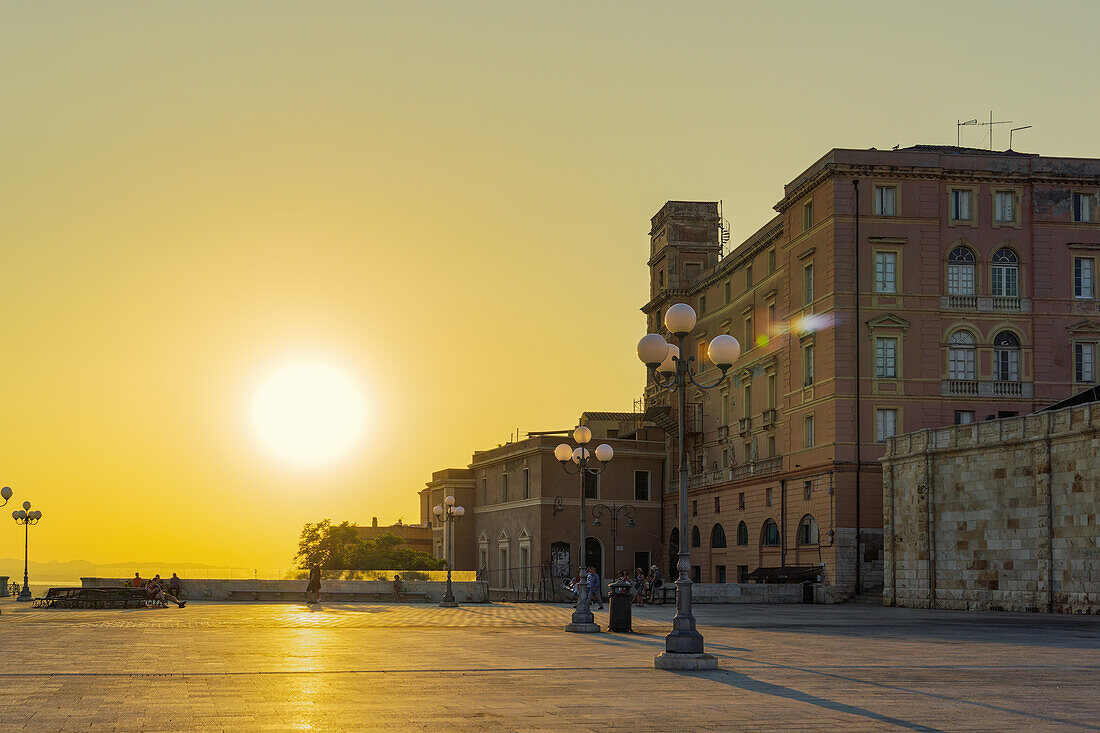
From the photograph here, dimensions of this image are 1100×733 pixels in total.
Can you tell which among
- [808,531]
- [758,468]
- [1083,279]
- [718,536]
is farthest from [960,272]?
[718,536]

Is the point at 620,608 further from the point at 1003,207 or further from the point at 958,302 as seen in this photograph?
the point at 1003,207

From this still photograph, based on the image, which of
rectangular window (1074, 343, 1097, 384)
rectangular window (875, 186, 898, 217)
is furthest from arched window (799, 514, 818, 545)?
rectangular window (875, 186, 898, 217)

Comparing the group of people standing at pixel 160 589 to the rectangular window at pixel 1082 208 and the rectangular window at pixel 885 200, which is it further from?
the rectangular window at pixel 1082 208

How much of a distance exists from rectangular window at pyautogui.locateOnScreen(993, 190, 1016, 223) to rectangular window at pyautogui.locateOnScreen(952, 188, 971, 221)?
1.15 metres

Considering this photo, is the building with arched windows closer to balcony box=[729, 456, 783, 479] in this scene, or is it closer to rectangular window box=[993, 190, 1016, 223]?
rectangular window box=[993, 190, 1016, 223]

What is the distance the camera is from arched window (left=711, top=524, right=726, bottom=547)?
219 feet

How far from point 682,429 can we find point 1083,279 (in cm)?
4244

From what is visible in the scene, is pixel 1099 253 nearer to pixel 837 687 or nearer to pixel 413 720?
pixel 837 687

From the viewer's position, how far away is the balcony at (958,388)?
176ft

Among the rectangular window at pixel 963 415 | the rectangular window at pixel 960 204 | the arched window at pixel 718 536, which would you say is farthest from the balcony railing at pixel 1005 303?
the arched window at pixel 718 536

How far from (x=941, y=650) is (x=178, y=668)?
40.2 feet

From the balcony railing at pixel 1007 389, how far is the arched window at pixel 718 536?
1783 centimetres

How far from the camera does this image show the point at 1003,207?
54.2m

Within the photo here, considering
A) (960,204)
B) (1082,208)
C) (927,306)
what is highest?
(960,204)
